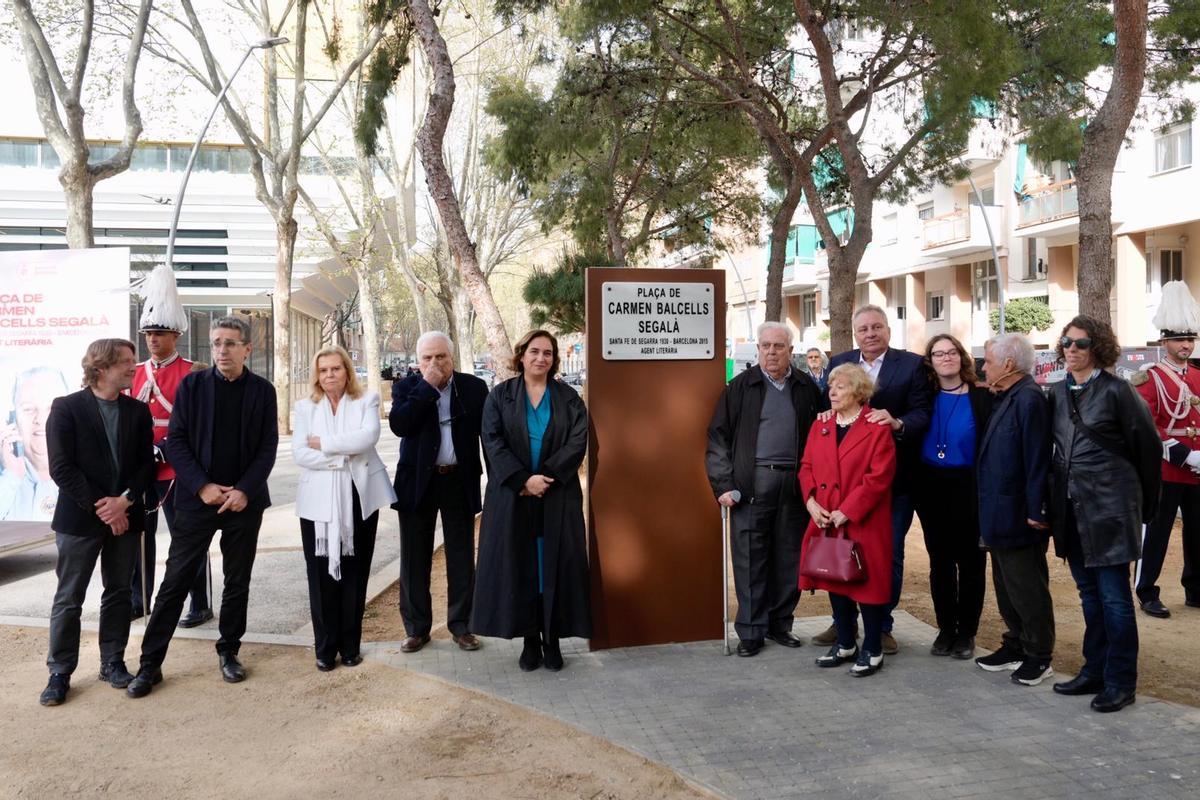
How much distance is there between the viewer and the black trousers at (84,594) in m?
5.16

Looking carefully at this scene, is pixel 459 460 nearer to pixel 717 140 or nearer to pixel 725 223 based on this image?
pixel 717 140

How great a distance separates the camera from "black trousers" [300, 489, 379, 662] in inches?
220

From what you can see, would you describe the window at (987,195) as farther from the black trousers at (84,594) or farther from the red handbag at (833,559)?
the black trousers at (84,594)

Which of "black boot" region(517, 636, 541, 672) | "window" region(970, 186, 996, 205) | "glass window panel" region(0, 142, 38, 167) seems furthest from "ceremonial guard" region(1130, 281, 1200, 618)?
"glass window panel" region(0, 142, 38, 167)

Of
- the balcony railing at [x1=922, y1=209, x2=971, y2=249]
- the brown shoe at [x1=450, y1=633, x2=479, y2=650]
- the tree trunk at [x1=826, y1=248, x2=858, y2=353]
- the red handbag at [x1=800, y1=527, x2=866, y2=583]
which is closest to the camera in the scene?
the red handbag at [x1=800, y1=527, x2=866, y2=583]

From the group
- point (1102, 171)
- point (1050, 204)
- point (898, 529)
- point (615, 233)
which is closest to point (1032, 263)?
point (1050, 204)

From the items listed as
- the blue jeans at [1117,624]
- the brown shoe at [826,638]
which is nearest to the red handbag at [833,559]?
the brown shoe at [826,638]

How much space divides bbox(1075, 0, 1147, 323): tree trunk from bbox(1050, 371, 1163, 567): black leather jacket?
5.78m

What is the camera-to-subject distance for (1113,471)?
4844 mm

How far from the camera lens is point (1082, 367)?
4.95 meters

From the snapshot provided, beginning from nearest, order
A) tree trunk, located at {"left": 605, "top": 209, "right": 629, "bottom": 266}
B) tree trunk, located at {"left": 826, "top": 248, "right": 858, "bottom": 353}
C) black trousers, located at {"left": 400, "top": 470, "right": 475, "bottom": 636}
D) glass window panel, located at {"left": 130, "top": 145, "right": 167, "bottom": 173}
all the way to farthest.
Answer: black trousers, located at {"left": 400, "top": 470, "right": 475, "bottom": 636} < tree trunk, located at {"left": 826, "top": 248, "right": 858, "bottom": 353} < tree trunk, located at {"left": 605, "top": 209, "right": 629, "bottom": 266} < glass window panel, located at {"left": 130, "top": 145, "right": 167, "bottom": 173}

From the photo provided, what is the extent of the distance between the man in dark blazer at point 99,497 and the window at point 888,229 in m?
36.5

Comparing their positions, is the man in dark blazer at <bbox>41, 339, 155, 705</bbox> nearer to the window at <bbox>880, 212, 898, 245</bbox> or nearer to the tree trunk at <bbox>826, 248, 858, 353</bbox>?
the tree trunk at <bbox>826, 248, 858, 353</bbox>

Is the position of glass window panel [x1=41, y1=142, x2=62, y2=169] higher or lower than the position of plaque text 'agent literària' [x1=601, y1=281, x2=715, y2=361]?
higher
